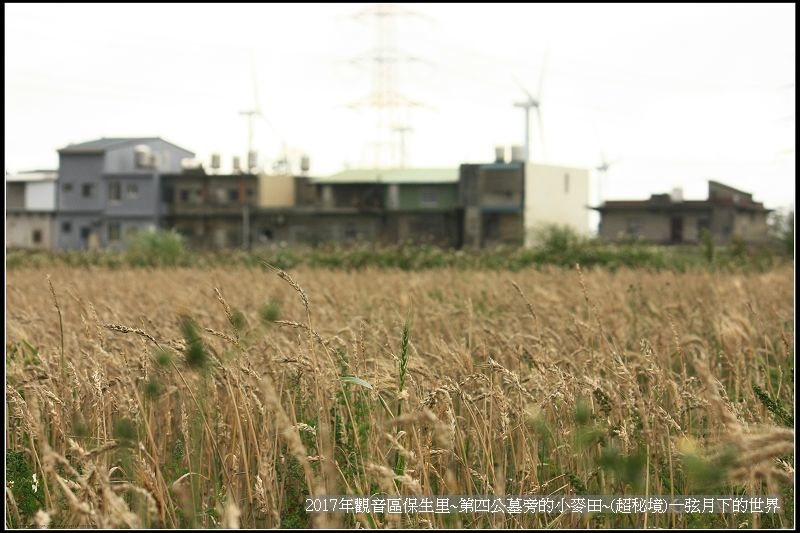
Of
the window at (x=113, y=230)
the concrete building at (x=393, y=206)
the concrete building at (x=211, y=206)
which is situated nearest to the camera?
the concrete building at (x=393, y=206)

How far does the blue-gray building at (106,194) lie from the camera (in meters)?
64.2

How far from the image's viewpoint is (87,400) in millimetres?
4582

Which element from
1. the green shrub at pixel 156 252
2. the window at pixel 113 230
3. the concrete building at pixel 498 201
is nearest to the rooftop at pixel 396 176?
the concrete building at pixel 498 201

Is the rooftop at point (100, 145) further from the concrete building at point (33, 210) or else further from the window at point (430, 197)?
the window at point (430, 197)

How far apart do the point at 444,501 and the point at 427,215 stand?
189 feet

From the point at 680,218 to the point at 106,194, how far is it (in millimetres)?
37987

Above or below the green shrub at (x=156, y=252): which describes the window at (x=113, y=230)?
above

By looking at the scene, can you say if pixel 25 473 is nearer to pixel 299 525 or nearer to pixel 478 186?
pixel 299 525

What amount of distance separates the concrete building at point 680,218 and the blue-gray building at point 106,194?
29929mm

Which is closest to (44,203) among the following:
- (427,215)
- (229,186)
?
(229,186)

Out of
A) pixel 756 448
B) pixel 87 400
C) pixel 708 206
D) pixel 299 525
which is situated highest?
pixel 708 206

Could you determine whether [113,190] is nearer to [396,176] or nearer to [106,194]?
[106,194]

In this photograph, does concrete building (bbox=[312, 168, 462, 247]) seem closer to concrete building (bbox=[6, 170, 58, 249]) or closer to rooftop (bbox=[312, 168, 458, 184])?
rooftop (bbox=[312, 168, 458, 184])

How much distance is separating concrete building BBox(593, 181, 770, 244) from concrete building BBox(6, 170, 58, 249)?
3752cm
